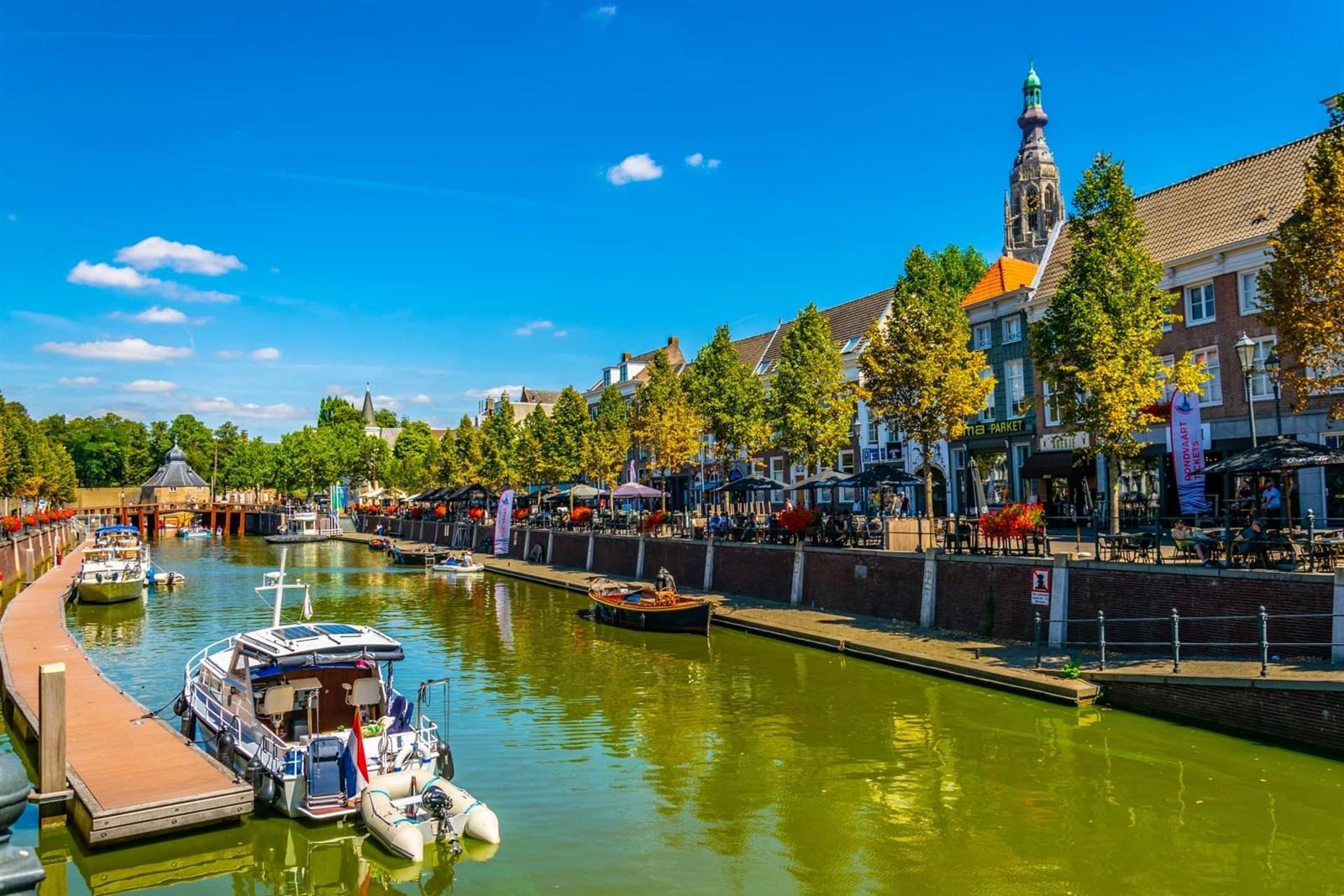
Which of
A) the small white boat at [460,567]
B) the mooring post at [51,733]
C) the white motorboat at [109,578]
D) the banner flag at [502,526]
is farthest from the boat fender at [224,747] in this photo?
the banner flag at [502,526]

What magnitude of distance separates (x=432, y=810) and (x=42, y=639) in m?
22.5

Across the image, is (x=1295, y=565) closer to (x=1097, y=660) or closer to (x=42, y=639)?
(x=1097, y=660)

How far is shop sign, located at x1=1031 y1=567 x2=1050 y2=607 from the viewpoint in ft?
88.9

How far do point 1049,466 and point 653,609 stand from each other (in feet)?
68.0

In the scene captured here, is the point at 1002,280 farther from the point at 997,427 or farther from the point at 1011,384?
the point at 997,427

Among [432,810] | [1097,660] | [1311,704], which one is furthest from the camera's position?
[1097,660]

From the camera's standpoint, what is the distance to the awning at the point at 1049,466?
1732 inches

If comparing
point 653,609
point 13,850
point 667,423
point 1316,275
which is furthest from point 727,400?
point 13,850

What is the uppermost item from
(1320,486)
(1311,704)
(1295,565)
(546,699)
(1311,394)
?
(1311,394)

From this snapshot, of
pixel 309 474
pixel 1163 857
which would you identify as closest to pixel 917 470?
pixel 1163 857

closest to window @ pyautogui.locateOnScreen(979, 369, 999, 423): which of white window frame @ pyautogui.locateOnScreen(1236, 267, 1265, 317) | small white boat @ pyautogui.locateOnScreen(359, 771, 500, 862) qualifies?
white window frame @ pyautogui.locateOnScreen(1236, 267, 1265, 317)

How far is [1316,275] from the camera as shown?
21.8 meters

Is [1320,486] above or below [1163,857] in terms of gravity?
above

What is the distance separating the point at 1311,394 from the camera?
33812 mm
